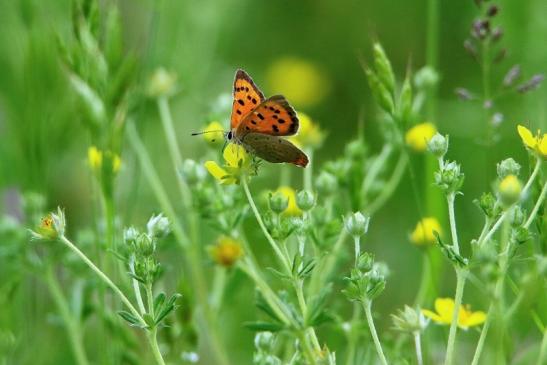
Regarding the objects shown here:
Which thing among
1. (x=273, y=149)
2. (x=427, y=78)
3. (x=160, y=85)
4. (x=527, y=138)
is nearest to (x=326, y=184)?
(x=273, y=149)

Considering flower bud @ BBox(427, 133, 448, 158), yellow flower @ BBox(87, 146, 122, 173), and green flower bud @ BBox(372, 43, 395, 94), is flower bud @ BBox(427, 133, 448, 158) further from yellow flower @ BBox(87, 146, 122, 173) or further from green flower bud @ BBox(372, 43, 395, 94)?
yellow flower @ BBox(87, 146, 122, 173)

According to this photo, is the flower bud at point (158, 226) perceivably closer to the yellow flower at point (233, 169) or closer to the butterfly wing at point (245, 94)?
the yellow flower at point (233, 169)

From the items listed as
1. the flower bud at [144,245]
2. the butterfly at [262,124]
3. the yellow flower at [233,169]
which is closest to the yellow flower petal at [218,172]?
the yellow flower at [233,169]

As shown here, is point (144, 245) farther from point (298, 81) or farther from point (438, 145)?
point (298, 81)

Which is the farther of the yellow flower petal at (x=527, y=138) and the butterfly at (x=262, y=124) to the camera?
the butterfly at (x=262, y=124)

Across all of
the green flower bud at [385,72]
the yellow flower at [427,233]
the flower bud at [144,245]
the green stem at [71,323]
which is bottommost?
the green stem at [71,323]

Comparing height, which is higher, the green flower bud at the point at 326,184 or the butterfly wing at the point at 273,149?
the butterfly wing at the point at 273,149

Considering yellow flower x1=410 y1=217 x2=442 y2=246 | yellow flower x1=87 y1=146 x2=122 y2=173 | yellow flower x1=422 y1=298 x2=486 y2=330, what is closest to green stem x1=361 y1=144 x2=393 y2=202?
yellow flower x1=410 y1=217 x2=442 y2=246
